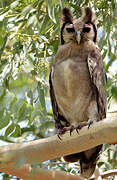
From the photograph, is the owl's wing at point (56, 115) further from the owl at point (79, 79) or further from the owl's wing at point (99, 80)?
the owl's wing at point (99, 80)

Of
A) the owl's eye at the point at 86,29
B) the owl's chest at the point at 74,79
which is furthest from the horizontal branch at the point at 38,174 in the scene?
the owl's eye at the point at 86,29

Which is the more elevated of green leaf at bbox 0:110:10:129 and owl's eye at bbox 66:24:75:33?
owl's eye at bbox 66:24:75:33

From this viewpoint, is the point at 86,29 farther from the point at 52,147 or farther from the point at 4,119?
the point at 52,147

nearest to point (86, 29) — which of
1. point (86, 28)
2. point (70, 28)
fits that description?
point (86, 28)

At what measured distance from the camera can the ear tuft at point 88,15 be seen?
2.70 metres

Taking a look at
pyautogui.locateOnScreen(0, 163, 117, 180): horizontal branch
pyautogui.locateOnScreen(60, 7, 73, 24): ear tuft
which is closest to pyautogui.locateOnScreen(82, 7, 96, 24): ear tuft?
pyautogui.locateOnScreen(60, 7, 73, 24): ear tuft

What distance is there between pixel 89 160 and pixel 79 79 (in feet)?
1.94

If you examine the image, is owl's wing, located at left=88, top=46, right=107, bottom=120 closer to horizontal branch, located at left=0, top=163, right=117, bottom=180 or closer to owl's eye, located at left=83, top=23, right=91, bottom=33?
owl's eye, located at left=83, top=23, right=91, bottom=33

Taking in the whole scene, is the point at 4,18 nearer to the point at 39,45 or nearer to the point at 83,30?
the point at 39,45

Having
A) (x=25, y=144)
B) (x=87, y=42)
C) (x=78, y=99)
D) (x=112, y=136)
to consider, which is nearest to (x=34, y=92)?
(x=78, y=99)

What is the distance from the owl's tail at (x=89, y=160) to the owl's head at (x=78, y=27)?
2.65ft

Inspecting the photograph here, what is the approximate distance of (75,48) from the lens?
2914 mm

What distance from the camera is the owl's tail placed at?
2738 mm

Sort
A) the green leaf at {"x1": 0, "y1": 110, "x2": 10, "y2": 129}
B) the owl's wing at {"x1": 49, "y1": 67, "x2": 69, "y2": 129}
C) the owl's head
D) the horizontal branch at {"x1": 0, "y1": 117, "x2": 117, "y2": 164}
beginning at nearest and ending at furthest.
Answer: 1. the horizontal branch at {"x1": 0, "y1": 117, "x2": 117, "y2": 164}
2. the green leaf at {"x1": 0, "y1": 110, "x2": 10, "y2": 129}
3. the owl's head
4. the owl's wing at {"x1": 49, "y1": 67, "x2": 69, "y2": 129}
